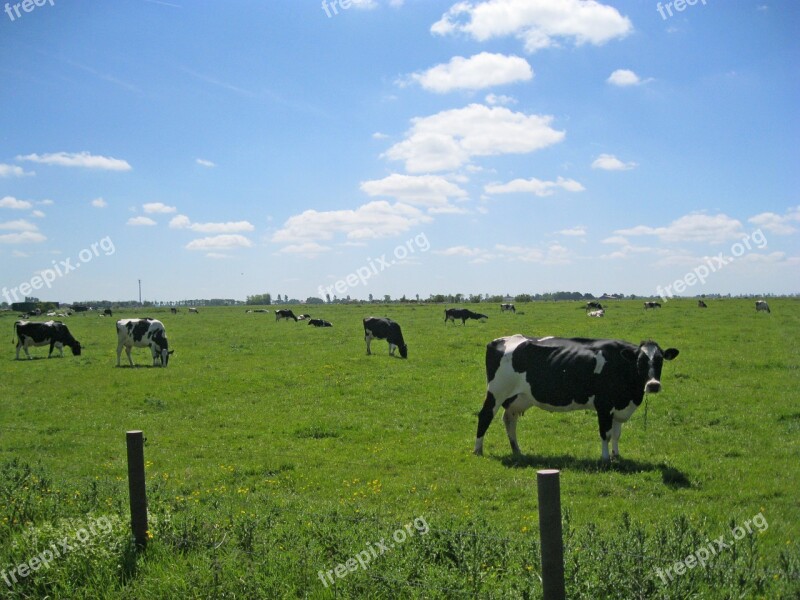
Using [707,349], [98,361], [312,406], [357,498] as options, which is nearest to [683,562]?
[357,498]

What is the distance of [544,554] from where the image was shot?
4.43 metres

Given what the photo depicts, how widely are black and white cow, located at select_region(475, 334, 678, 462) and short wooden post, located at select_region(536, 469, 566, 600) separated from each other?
21.9 ft

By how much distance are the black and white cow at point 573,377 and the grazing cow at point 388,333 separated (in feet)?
51.4

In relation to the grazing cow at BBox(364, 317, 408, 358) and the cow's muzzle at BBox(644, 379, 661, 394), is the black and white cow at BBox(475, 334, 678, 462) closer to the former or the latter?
the cow's muzzle at BBox(644, 379, 661, 394)

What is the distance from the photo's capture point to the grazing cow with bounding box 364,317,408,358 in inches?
1122

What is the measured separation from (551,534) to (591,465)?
6.78 metres

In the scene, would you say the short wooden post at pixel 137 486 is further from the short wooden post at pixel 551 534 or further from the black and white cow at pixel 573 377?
the black and white cow at pixel 573 377

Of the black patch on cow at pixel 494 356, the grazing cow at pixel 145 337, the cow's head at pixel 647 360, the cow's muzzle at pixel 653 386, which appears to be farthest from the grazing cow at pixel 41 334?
the cow's muzzle at pixel 653 386

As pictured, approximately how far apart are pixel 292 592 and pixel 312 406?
1102 cm

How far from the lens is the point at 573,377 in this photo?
37.2 feet

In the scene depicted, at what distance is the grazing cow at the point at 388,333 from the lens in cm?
2850

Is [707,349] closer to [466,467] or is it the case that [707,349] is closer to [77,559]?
[466,467]

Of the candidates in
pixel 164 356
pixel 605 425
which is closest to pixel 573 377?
pixel 605 425

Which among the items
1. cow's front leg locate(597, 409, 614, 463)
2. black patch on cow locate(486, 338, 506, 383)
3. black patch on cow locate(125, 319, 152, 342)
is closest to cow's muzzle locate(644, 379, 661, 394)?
cow's front leg locate(597, 409, 614, 463)
